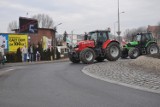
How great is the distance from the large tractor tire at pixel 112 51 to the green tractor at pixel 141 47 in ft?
10.4

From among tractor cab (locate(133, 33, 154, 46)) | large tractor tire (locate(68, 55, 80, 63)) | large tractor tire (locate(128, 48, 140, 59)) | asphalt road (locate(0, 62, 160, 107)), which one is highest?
tractor cab (locate(133, 33, 154, 46))

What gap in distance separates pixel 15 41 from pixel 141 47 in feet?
45.4

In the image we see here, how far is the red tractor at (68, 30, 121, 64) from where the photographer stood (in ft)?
76.8

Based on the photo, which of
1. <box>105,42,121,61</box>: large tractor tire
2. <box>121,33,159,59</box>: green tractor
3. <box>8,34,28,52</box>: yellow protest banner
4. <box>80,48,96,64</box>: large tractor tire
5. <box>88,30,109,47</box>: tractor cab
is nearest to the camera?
<box>80,48,96,64</box>: large tractor tire

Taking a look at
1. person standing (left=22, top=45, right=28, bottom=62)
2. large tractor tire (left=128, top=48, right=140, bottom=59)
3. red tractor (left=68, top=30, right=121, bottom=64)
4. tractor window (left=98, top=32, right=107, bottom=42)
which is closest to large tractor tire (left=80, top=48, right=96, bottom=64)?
red tractor (left=68, top=30, right=121, bottom=64)

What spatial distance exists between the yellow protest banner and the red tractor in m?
11.7

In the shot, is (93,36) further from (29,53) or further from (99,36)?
(29,53)

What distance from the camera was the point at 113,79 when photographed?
1316 cm

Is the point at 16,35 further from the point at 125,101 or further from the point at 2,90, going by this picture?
the point at 125,101

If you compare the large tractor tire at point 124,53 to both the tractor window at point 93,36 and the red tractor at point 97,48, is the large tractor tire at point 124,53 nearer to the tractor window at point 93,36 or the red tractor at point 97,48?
the red tractor at point 97,48

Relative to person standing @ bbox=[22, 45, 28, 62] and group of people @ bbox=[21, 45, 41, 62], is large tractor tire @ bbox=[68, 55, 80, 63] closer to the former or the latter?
group of people @ bbox=[21, 45, 41, 62]

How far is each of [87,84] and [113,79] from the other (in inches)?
66.4

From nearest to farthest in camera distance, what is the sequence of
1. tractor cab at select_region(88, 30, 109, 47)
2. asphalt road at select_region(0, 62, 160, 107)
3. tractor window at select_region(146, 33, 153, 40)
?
asphalt road at select_region(0, 62, 160, 107) < tractor cab at select_region(88, 30, 109, 47) < tractor window at select_region(146, 33, 153, 40)

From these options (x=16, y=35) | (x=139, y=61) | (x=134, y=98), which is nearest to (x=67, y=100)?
(x=134, y=98)
